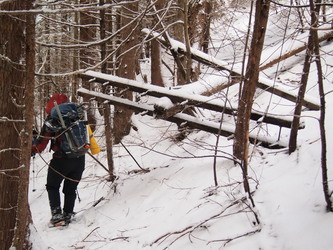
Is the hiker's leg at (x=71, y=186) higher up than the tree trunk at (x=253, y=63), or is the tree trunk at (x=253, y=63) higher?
the tree trunk at (x=253, y=63)

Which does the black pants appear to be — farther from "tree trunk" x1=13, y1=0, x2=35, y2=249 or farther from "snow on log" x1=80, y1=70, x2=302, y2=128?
"tree trunk" x1=13, y1=0, x2=35, y2=249

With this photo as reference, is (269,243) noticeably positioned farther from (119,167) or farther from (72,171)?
(119,167)

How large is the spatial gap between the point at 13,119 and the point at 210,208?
214 centimetres

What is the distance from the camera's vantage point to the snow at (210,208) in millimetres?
2549

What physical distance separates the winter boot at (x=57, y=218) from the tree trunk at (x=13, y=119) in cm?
146

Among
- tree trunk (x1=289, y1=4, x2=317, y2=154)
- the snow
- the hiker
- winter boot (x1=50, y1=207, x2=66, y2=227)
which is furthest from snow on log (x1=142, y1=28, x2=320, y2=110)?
winter boot (x1=50, y1=207, x2=66, y2=227)

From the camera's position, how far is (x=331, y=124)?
356 cm

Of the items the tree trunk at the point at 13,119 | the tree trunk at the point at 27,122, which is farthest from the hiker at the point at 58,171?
the tree trunk at the point at 27,122

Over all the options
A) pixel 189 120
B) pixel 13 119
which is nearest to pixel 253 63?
pixel 189 120

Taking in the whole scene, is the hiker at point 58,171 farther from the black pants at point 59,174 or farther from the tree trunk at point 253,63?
the tree trunk at point 253,63

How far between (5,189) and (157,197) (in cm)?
203

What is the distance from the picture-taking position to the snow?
8.36ft

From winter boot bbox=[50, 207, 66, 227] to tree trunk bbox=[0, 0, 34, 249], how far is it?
1.46 meters

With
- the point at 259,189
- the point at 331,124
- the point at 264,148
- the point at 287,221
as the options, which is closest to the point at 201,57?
the point at 264,148
